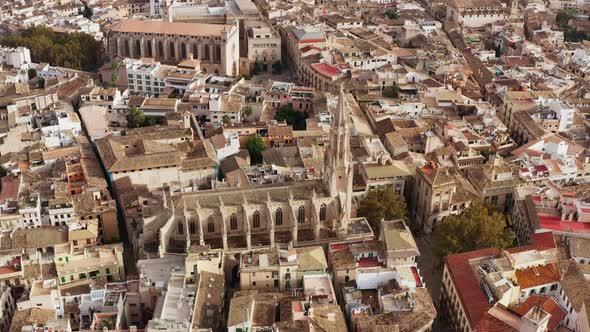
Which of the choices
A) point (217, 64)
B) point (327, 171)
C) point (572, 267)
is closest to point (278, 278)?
point (327, 171)

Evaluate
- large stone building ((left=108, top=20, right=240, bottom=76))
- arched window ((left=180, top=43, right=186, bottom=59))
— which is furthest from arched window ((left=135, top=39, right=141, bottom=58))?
arched window ((left=180, top=43, right=186, bottom=59))

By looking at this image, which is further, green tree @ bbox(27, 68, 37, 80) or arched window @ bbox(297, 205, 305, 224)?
green tree @ bbox(27, 68, 37, 80)

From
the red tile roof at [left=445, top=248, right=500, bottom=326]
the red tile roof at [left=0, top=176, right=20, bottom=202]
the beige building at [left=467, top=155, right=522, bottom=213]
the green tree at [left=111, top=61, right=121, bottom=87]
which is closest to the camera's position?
the red tile roof at [left=445, top=248, right=500, bottom=326]

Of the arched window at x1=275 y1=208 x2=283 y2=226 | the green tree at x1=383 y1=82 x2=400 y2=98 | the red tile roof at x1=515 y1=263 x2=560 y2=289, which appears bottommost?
the red tile roof at x1=515 y1=263 x2=560 y2=289

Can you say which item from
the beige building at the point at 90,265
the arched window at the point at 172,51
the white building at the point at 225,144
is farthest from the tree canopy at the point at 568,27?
the beige building at the point at 90,265

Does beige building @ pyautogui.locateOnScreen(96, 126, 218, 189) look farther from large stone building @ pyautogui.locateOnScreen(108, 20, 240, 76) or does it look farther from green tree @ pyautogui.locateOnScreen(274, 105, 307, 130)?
large stone building @ pyautogui.locateOnScreen(108, 20, 240, 76)

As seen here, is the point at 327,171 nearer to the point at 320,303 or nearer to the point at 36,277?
the point at 320,303

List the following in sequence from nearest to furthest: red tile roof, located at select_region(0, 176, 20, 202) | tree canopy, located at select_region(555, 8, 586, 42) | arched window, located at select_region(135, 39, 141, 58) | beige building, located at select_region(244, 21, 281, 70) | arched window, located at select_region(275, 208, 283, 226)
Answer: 1. arched window, located at select_region(275, 208, 283, 226)
2. red tile roof, located at select_region(0, 176, 20, 202)
3. arched window, located at select_region(135, 39, 141, 58)
4. beige building, located at select_region(244, 21, 281, 70)
5. tree canopy, located at select_region(555, 8, 586, 42)

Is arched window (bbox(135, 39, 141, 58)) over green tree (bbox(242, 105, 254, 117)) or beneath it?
over
